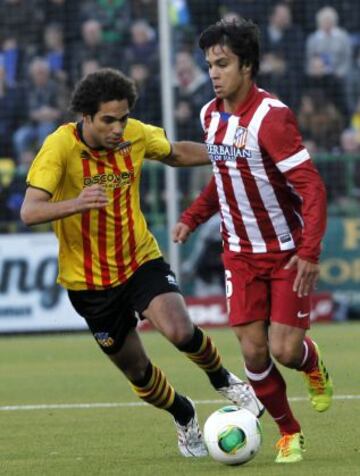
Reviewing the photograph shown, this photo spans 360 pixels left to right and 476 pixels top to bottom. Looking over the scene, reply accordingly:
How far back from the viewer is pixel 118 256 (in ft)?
24.3

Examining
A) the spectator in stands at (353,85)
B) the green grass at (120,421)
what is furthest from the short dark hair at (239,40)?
the spectator in stands at (353,85)

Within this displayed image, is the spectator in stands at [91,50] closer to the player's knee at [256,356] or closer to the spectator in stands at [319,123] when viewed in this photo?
the spectator in stands at [319,123]

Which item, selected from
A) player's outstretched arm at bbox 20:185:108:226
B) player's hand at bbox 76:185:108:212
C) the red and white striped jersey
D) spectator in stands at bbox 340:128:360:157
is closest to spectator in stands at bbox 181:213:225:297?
spectator in stands at bbox 340:128:360:157

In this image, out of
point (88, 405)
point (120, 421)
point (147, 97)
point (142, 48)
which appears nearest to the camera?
point (120, 421)

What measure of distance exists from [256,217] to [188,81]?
33.5 feet

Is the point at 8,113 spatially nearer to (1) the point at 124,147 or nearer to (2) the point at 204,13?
(2) the point at 204,13

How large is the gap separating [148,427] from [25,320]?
7446 millimetres

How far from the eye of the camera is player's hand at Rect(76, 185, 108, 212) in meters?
6.57

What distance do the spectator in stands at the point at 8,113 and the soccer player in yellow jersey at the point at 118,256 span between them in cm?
997

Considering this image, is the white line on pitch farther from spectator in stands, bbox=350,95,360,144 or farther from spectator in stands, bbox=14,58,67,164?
spectator in stands, bbox=350,95,360,144

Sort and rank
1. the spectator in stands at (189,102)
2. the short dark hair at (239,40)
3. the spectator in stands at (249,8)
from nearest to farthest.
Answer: the short dark hair at (239,40) → the spectator in stands at (189,102) → the spectator in stands at (249,8)

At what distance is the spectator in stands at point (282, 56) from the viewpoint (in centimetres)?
1714

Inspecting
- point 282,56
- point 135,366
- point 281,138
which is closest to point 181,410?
point 135,366

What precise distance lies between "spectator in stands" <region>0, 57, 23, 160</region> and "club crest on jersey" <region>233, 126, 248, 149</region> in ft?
35.4
